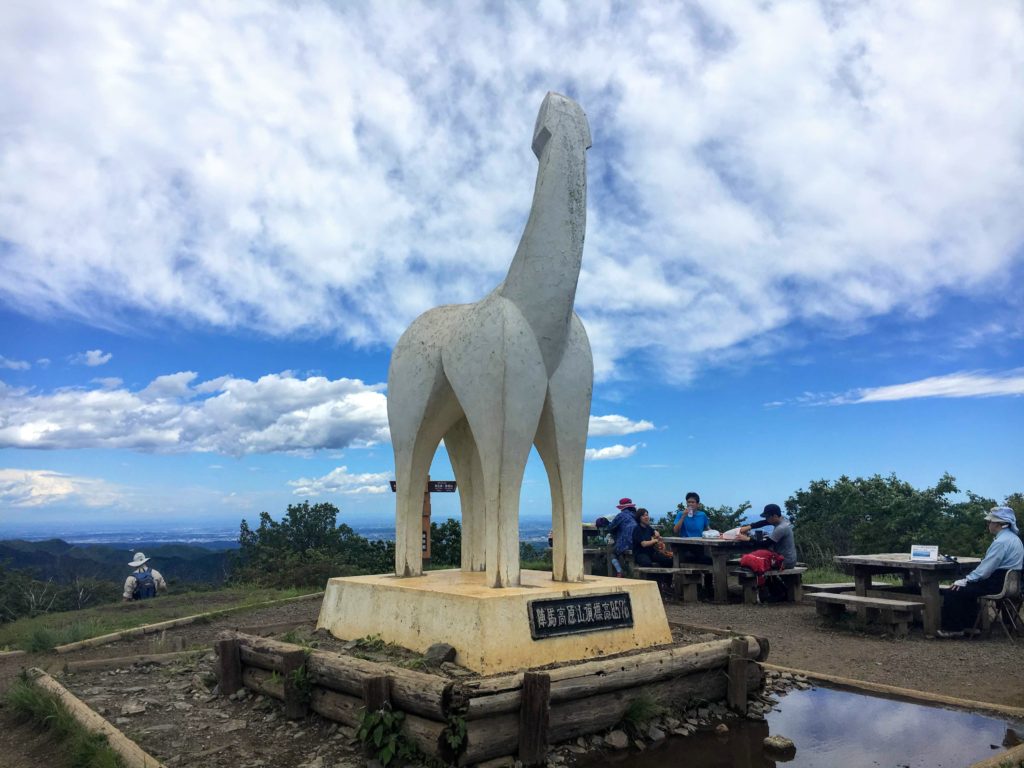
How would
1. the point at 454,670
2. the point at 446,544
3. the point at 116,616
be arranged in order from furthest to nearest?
1. the point at 446,544
2. the point at 116,616
3. the point at 454,670

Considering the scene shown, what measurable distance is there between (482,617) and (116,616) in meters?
7.05

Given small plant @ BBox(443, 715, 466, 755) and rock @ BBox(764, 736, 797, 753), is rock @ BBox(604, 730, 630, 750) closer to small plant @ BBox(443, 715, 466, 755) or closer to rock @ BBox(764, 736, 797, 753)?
rock @ BBox(764, 736, 797, 753)

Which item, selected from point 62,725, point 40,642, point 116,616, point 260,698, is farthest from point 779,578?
point 40,642

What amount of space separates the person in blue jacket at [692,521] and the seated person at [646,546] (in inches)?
15.3

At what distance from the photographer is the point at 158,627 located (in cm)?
887

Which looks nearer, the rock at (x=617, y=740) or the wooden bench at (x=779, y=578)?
the rock at (x=617, y=740)

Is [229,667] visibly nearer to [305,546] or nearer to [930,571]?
[930,571]

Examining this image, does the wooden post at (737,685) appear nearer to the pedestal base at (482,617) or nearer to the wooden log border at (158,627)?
the pedestal base at (482,617)

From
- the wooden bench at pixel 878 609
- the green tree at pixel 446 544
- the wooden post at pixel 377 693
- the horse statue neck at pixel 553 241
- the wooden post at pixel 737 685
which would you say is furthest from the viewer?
the green tree at pixel 446 544

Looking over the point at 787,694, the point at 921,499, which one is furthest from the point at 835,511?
the point at 787,694

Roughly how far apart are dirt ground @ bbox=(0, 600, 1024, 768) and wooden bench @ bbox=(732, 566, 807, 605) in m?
0.98

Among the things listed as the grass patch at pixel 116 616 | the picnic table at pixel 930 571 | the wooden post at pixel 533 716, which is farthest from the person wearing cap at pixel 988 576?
the grass patch at pixel 116 616

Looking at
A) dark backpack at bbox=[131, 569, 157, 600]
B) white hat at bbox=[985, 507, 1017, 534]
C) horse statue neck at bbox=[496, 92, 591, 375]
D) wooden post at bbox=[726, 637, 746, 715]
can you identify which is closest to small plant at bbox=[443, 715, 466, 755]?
wooden post at bbox=[726, 637, 746, 715]

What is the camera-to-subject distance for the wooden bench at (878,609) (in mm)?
7996
